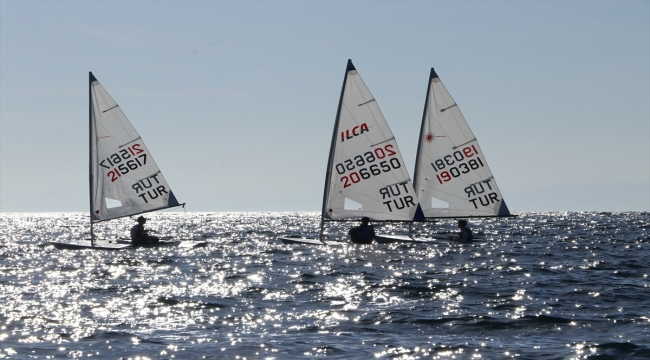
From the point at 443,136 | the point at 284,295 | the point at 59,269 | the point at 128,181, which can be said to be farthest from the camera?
the point at 443,136

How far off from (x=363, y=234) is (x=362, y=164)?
8.61 ft

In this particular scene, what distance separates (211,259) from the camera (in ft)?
94.4

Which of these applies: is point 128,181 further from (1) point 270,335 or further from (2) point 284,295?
(1) point 270,335

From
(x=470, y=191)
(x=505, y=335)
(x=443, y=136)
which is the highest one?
(x=443, y=136)

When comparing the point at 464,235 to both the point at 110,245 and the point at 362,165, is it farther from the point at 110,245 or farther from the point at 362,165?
the point at 110,245

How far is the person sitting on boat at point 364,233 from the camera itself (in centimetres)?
3133

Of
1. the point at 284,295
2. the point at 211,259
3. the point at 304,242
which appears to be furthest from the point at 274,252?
the point at 284,295

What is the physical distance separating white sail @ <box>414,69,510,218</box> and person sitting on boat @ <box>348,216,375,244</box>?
407 centimetres

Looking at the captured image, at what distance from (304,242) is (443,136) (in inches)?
292

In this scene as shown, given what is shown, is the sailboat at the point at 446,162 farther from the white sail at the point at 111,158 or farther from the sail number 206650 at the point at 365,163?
the white sail at the point at 111,158

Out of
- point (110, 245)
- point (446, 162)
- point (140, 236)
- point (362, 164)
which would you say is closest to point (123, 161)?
point (140, 236)

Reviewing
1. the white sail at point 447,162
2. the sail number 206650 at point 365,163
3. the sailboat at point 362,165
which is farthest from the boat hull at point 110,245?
the white sail at point 447,162

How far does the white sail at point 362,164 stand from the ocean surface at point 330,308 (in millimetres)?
4527

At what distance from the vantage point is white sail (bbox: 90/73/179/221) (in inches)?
1235
